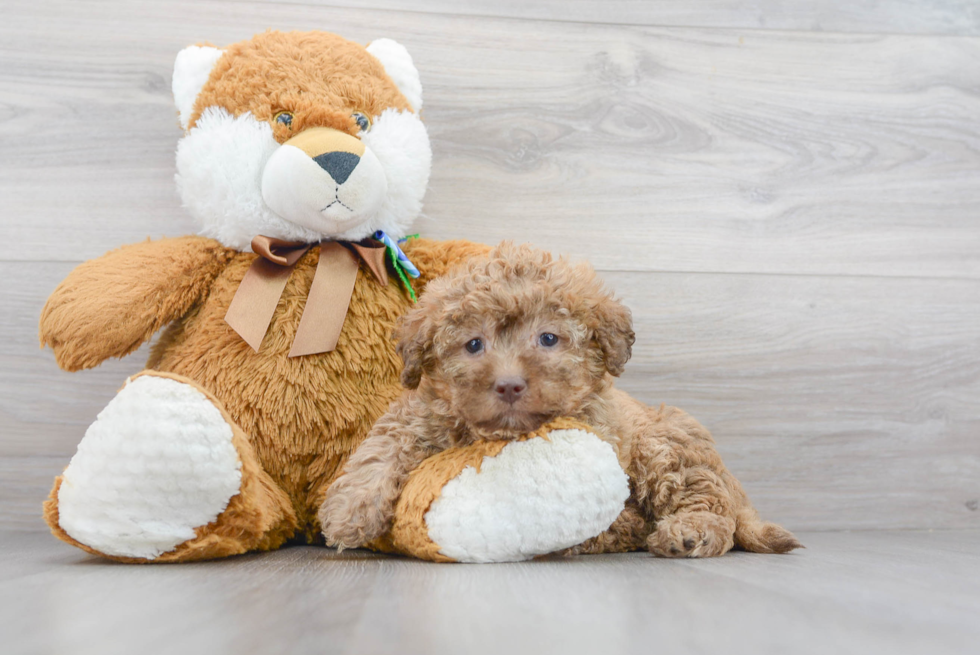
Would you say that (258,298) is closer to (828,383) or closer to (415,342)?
(415,342)

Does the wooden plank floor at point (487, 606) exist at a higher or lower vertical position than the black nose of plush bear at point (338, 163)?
lower

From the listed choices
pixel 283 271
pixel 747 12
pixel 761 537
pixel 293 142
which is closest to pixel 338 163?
pixel 293 142

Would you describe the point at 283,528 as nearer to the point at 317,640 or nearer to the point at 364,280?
the point at 364,280

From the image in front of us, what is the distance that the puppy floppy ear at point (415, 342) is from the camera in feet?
3.18

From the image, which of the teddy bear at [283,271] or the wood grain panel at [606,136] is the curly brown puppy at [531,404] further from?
the wood grain panel at [606,136]

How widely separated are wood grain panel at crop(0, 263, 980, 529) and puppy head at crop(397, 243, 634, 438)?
20.1 inches

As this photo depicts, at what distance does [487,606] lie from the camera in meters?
0.73

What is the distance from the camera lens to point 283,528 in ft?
3.59

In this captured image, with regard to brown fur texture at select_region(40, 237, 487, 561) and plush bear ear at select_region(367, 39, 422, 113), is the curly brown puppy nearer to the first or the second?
brown fur texture at select_region(40, 237, 487, 561)

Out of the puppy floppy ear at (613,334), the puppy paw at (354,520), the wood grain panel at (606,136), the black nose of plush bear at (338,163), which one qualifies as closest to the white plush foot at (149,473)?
the puppy paw at (354,520)

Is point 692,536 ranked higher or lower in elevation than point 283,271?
lower

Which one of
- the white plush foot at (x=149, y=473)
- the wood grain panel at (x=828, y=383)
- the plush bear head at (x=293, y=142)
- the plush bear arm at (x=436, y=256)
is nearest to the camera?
the white plush foot at (x=149, y=473)

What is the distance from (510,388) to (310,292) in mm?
399

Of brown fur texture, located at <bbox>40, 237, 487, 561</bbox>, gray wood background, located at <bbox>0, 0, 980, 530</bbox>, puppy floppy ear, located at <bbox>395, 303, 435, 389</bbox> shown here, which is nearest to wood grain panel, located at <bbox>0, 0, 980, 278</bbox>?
gray wood background, located at <bbox>0, 0, 980, 530</bbox>
